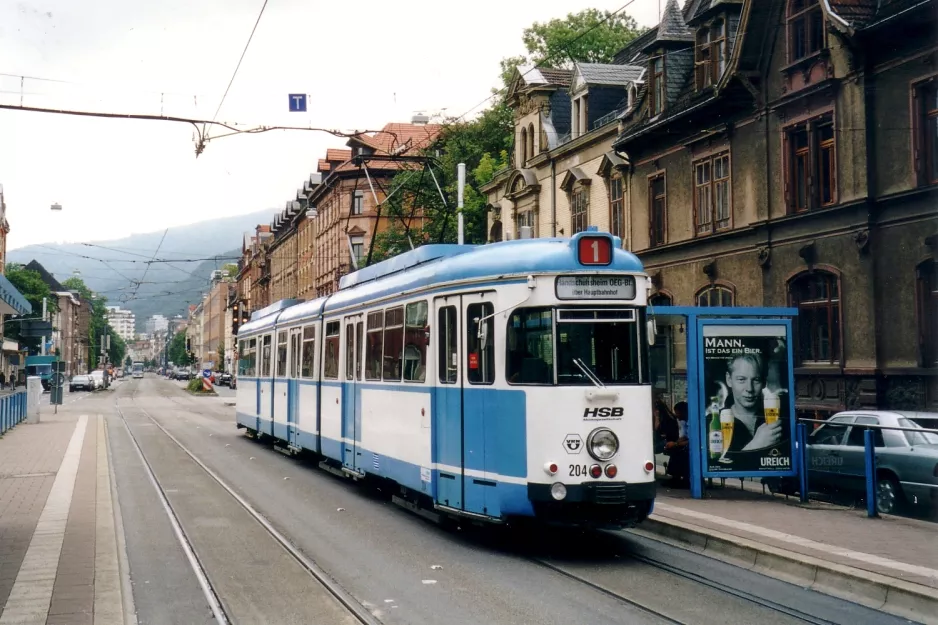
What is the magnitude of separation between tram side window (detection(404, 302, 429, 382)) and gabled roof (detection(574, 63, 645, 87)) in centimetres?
2093

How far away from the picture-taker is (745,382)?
14070 mm

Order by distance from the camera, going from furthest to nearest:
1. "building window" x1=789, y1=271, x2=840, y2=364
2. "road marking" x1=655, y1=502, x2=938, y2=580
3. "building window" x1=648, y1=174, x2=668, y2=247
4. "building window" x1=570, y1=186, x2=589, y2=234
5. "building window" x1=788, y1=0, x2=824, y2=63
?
"building window" x1=570, y1=186, x2=589, y2=234, "building window" x1=648, y1=174, x2=668, y2=247, "building window" x1=788, y1=0, x2=824, y2=63, "building window" x1=789, y1=271, x2=840, y2=364, "road marking" x1=655, y1=502, x2=938, y2=580

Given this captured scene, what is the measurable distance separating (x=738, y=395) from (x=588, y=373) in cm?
465

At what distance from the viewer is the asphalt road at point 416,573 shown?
315 inches

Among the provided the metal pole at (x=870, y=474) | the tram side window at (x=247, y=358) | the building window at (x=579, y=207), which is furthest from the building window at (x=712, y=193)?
the metal pole at (x=870, y=474)

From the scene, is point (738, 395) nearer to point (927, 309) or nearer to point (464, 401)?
point (464, 401)

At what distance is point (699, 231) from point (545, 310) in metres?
16.4

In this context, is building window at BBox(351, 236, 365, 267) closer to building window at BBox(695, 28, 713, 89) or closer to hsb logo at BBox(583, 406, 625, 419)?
building window at BBox(695, 28, 713, 89)

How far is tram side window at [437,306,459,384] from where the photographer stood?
37.2ft

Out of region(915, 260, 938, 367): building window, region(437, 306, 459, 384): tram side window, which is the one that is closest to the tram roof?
region(437, 306, 459, 384): tram side window

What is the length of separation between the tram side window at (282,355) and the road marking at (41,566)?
6383 millimetres

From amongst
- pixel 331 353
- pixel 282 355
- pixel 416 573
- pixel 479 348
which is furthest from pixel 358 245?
pixel 416 573

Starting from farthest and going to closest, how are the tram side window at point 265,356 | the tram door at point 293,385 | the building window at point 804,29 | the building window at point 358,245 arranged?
the building window at point 358,245, the tram side window at point 265,356, the building window at point 804,29, the tram door at point 293,385

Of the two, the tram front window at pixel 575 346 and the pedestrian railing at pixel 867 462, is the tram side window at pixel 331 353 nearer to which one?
the tram front window at pixel 575 346
